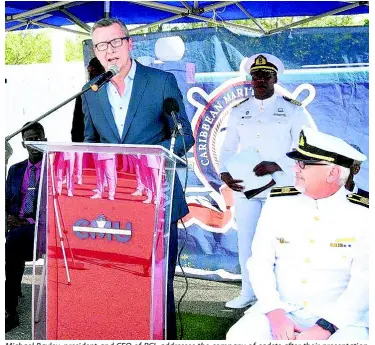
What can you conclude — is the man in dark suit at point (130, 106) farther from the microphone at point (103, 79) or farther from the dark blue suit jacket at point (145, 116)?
the microphone at point (103, 79)

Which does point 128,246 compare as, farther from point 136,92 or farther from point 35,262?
point 136,92

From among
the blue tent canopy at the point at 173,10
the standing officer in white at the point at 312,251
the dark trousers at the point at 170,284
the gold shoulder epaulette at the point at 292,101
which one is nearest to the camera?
the standing officer in white at the point at 312,251

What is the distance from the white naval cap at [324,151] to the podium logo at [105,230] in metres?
0.87

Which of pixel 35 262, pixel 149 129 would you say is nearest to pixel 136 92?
pixel 149 129

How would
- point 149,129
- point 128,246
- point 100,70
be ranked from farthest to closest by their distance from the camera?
point 100,70
point 149,129
point 128,246

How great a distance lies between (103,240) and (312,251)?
974mm

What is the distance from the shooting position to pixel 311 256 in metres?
2.94

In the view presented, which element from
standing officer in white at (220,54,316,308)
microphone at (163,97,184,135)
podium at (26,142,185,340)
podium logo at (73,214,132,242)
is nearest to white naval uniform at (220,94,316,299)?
standing officer in white at (220,54,316,308)

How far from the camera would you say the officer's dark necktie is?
4336 millimetres

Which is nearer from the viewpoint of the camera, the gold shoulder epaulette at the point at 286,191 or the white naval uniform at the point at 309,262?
the white naval uniform at the point at 309,262

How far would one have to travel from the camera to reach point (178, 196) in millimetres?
3398

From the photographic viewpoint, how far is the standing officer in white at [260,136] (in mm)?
3766

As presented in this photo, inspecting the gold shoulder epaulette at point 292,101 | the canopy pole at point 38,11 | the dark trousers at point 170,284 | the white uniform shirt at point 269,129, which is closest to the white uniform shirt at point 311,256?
the dark trousers at point 170,284

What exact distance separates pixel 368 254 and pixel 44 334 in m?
1.55
